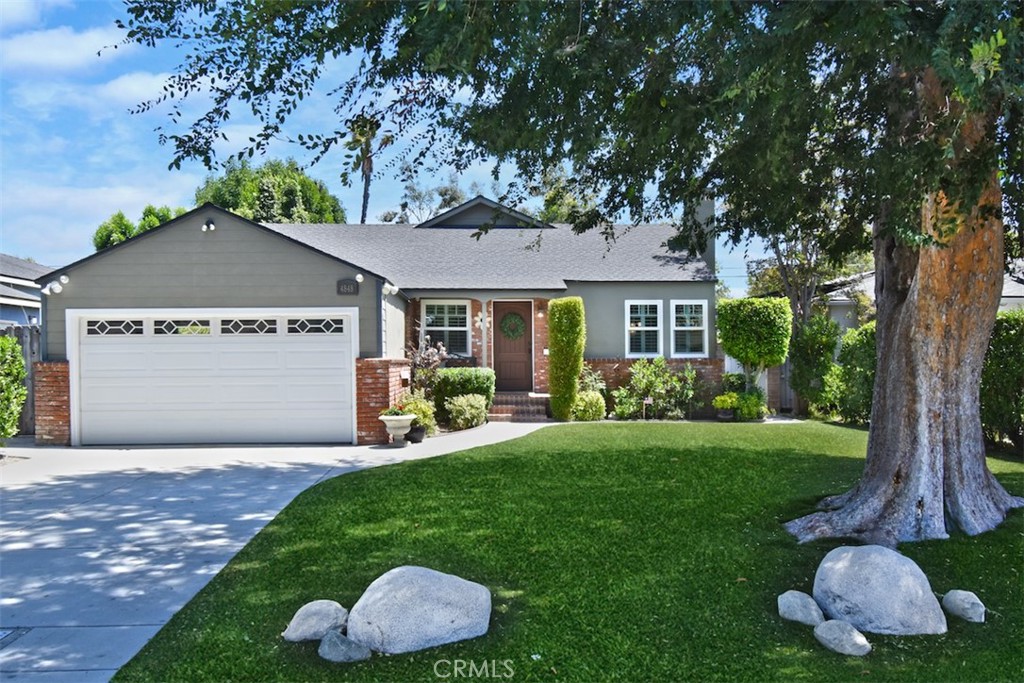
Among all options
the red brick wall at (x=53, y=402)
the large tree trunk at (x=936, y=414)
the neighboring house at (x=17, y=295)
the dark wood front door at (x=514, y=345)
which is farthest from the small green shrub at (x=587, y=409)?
the neighboring house at (x=17, y=295)

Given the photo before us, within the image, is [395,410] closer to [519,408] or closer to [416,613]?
[519,408]

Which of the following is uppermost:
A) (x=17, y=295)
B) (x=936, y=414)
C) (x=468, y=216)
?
(x=468, y=216)

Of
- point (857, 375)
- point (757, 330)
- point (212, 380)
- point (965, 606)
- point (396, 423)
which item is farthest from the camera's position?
point (757, 330)

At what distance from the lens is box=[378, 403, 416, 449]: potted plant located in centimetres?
1132

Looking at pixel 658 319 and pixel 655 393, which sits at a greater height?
pixel 658 319

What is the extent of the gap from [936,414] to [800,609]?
290cm

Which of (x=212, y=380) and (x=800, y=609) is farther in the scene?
(x=212, y=380)

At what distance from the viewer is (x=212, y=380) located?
11648 mm

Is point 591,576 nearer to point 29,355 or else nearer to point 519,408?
point 519,408

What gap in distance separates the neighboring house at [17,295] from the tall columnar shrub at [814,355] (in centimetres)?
1835

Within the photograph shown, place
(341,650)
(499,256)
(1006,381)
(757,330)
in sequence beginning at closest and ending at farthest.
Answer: (341,650) → (1006,381) → (757,330) → (499,256)

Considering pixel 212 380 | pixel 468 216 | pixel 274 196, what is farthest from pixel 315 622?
pixel 274 196

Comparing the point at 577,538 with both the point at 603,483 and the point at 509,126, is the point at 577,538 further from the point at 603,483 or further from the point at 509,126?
the point at 509,126

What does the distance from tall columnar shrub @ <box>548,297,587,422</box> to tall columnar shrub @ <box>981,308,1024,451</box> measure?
7588 millimetres
